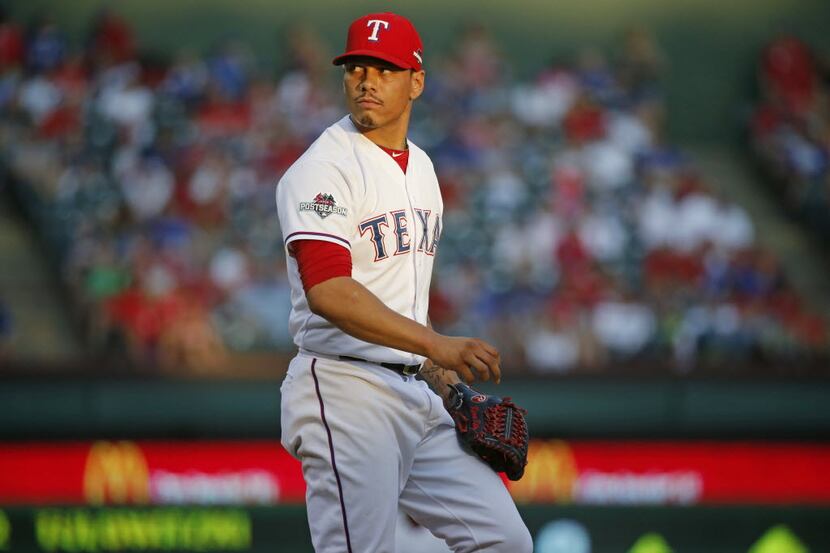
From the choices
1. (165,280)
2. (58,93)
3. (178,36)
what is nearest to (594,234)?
(165,280)

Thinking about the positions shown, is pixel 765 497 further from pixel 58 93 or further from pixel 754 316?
pixel 58 93

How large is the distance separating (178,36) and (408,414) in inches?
405

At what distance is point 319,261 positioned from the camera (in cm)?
303

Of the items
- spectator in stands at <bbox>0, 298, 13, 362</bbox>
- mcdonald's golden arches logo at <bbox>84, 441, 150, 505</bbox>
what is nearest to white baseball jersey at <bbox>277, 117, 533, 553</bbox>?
mcdonald's golden arches logo at <bbox>84, 441, 150, 505</bbox>

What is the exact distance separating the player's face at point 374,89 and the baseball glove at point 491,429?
84 cm

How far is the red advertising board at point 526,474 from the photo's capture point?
6012mm

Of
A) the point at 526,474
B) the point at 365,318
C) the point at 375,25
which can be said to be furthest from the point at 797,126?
the point at 365,318

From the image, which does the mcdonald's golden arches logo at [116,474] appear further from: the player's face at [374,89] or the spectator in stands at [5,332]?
the player's face at [374,89]

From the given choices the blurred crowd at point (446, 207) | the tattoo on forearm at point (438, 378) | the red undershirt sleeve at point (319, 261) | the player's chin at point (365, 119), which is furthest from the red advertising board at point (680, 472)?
the red undershirt sleeve at point (319, 261)

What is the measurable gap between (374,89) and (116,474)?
11.3 ft

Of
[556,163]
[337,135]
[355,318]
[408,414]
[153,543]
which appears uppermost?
[556,163]

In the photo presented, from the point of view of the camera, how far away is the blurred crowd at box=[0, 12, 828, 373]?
8.32m

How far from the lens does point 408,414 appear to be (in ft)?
10.7

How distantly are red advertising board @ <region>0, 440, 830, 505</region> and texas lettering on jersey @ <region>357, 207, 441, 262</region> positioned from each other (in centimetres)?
287
